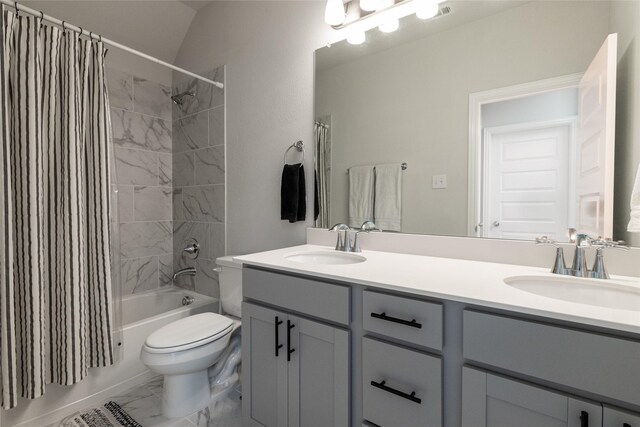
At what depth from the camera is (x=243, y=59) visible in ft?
7.08

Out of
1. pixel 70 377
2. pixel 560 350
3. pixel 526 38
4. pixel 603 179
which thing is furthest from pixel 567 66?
pixel 70 377

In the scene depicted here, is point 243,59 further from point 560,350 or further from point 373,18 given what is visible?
point 560,350

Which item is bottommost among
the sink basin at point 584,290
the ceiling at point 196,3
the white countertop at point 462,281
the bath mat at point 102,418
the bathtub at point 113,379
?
the bath mat at point 102,418

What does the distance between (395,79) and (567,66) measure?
0.68 metres

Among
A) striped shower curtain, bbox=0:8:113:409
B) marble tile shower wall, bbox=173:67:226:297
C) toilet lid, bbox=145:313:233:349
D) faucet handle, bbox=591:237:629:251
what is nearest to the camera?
faucet handle, bbox=591:237:629:251

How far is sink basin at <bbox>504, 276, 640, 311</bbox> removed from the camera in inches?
35.6

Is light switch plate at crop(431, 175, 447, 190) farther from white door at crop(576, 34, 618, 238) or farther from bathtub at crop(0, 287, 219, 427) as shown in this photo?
bathtub at crop(0, 287, 219, 427)

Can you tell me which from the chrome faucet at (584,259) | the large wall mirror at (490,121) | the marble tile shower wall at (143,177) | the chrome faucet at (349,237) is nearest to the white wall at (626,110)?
the large wall mirror at (490,121)

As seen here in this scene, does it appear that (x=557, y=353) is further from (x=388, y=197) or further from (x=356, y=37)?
(x=356, y=37)

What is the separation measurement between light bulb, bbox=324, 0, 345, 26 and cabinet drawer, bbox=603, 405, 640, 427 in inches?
69.6

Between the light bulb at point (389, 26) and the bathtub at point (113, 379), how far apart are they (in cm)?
205

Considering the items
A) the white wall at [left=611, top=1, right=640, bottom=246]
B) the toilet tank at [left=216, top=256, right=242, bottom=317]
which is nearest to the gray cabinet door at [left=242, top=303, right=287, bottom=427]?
the toilet tank at [left=216, top=256, right=242, bottom=317]

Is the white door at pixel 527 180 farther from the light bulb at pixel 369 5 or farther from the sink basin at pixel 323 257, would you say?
the light bulb at pixel 369 5

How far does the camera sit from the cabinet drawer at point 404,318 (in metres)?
0.86
